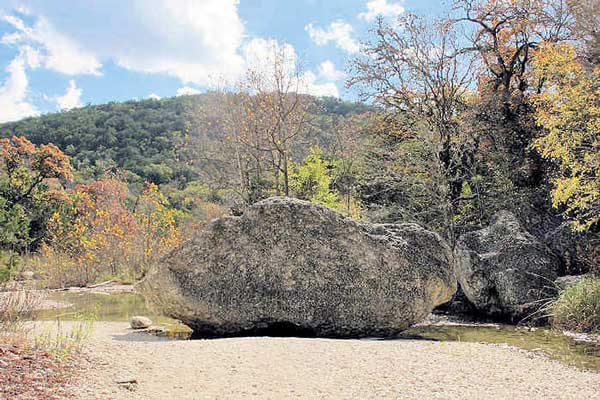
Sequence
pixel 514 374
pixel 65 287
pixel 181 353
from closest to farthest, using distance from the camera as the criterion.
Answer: pixel 514 374 → pixel 181 353 → pixel 65 287

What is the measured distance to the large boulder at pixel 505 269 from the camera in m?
10.7

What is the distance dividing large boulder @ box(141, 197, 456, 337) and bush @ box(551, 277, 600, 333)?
2.20 m

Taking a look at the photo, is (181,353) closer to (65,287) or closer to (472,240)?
(472,240)

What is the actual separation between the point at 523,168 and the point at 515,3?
5.09 m

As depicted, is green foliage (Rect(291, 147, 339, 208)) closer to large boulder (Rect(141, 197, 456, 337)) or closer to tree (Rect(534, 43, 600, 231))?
tree (Rect(534, 43, 600, 231))

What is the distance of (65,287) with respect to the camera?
679 inches

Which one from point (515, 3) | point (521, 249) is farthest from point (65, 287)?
point (515, 3)

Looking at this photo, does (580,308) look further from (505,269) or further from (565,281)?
(505,269)

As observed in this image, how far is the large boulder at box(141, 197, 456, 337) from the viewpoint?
8.57 meters

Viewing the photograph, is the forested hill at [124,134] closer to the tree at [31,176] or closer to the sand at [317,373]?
the tree at [31,176]

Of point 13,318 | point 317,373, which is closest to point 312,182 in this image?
point 13,318

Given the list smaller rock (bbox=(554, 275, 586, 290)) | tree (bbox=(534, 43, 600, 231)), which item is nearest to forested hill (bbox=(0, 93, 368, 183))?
tree (bbox=(534, 43, 600, 231))

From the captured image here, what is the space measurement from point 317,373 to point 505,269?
274 inches

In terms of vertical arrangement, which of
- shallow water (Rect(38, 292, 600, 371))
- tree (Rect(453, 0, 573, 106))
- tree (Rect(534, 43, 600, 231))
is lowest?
shallow water (Rect(38, 292, 600, 371))
